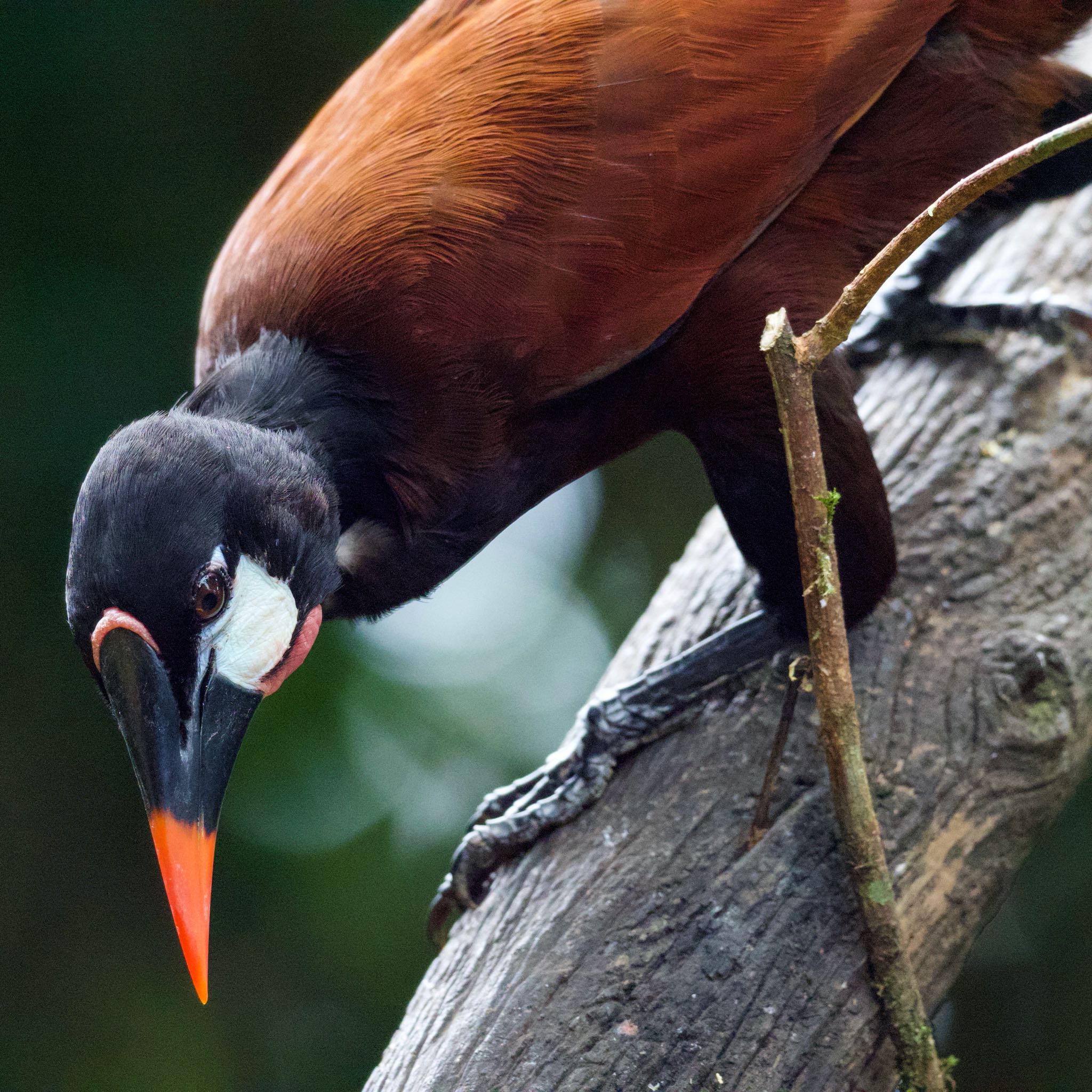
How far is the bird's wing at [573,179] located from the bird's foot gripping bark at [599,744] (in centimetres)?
51

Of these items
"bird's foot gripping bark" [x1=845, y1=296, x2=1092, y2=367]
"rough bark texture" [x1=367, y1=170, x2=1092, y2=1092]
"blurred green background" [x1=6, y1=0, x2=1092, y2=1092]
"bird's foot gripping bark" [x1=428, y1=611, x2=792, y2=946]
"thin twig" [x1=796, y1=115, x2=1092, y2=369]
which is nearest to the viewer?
"thin twig" [x1=796, y1=115, x2=1092, y2=369]

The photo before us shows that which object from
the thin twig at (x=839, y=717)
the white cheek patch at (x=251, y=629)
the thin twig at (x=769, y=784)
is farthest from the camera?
the thin twig at (x=769, y=784)

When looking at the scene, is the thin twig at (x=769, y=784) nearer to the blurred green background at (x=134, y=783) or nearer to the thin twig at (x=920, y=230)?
the thin twig at (x=920, y=230)

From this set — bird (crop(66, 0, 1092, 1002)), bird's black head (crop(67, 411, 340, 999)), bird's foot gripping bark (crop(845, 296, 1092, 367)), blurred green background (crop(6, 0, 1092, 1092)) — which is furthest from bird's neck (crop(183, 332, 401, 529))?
blurred green background (crop(6, 0, 1092, 1092))

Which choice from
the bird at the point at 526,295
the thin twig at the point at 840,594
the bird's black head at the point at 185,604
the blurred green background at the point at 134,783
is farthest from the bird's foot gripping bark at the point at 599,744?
the blurred green background at the point at 134,783

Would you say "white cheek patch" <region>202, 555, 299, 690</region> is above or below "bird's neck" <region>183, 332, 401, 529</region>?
below

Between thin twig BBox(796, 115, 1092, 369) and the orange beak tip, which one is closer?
thin twig BBox(796, 115, 1092, 369)

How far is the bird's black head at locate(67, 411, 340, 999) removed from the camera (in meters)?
1.10

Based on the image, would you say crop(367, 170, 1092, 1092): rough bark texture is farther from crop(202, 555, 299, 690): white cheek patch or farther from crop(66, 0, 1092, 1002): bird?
crop(202, 555, 299, 690): white cheek patch

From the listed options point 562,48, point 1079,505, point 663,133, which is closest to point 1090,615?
point 1079,505

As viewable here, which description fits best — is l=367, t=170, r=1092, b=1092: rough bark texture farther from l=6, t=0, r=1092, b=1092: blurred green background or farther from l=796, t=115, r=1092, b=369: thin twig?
l=6, t=0, r=1092, b=1092: blurred green background

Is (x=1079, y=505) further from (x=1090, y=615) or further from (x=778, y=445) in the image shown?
(x=778, y=445)

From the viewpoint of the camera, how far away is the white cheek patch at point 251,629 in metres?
1.17

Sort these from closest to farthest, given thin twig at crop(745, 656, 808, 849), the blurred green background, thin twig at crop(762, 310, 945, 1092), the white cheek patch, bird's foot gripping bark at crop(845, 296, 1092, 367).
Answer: thin twig at crop(762, 310, 945, 1092)
the white cheek patch
thin twig at crop(745, 656, 808, 849)
bird's foot gripping bark at crop(845, 296, 1092, 367)
the blurred green background
